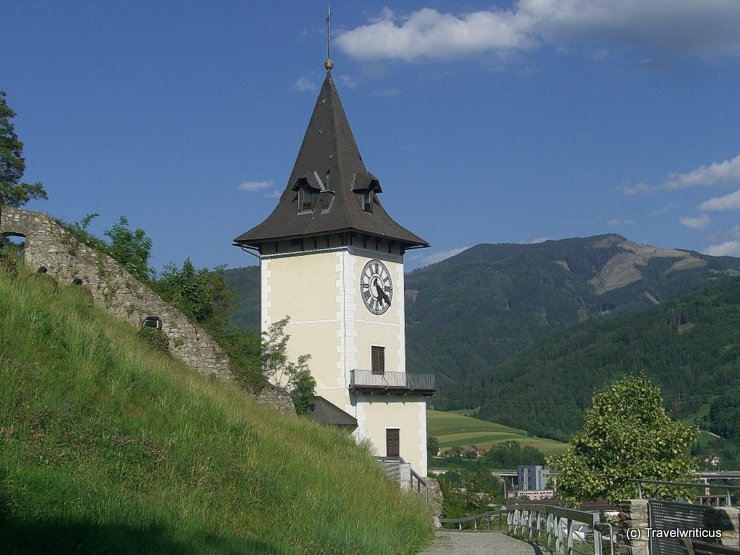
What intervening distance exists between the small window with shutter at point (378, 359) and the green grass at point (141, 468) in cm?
1845

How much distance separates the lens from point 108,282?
86.2 feet

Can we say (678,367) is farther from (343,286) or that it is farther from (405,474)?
(405,474)

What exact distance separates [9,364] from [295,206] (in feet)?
85.2

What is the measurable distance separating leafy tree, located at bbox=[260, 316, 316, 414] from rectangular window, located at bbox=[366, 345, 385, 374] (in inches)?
97.3

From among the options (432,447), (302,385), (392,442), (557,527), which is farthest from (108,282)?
(432,447)

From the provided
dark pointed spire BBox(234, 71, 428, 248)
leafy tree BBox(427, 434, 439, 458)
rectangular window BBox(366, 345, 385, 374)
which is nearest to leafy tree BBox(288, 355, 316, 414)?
rectangular window BBox(366, 345, 385, 374)

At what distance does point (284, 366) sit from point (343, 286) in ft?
12.2

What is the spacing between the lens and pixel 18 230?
81.9 feet

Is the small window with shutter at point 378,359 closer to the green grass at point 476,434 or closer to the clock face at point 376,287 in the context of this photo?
the clock face at point 376,287

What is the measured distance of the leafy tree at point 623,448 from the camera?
37844 millimetres

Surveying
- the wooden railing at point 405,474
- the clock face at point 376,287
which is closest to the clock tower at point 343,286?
the clock face at point 376,287

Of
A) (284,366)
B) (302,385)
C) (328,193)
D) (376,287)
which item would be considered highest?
(328,193)

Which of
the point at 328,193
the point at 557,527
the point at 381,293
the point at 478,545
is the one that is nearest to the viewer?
the point at 557,527

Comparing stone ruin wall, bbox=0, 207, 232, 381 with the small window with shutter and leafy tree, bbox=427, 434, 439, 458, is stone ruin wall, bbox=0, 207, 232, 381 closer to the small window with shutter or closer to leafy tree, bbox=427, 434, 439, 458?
the small window with shutter
